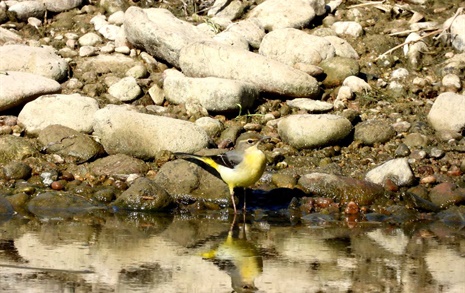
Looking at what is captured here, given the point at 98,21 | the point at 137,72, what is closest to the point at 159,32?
the point at 137,72

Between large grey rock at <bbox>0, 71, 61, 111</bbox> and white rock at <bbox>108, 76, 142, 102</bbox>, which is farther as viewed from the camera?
white rock at <bbox>108, 76, 142, 102</bbox>

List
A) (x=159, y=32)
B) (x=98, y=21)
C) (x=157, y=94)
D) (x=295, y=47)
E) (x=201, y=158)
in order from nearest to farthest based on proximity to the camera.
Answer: (x=201, y=158)
(x=157, y=94)
(x=295, y=47)
(x=159, y=32)
(x=98, y=21)

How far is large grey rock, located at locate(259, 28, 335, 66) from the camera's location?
1461 centimetres

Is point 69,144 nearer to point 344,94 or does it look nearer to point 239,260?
point 344,94

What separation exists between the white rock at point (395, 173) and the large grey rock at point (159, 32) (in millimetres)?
4228

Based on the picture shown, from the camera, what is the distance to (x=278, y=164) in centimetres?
1247

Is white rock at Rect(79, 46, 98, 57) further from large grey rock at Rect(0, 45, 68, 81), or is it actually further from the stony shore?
large grey rock at Rect(0, 45, 68, 81)

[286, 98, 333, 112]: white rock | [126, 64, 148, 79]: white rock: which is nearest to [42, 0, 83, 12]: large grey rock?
[126, 64, 148, 79]: white rock

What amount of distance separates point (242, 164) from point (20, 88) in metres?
3.94

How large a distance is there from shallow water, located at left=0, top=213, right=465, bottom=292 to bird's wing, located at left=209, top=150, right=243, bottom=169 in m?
0.62

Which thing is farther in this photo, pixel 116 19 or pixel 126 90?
pixel 116 19

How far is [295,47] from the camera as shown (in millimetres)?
14648

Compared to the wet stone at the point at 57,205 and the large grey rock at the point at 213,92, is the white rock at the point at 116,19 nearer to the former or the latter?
the large grey rock at the point at 213,92

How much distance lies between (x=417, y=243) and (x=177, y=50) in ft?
20.5
